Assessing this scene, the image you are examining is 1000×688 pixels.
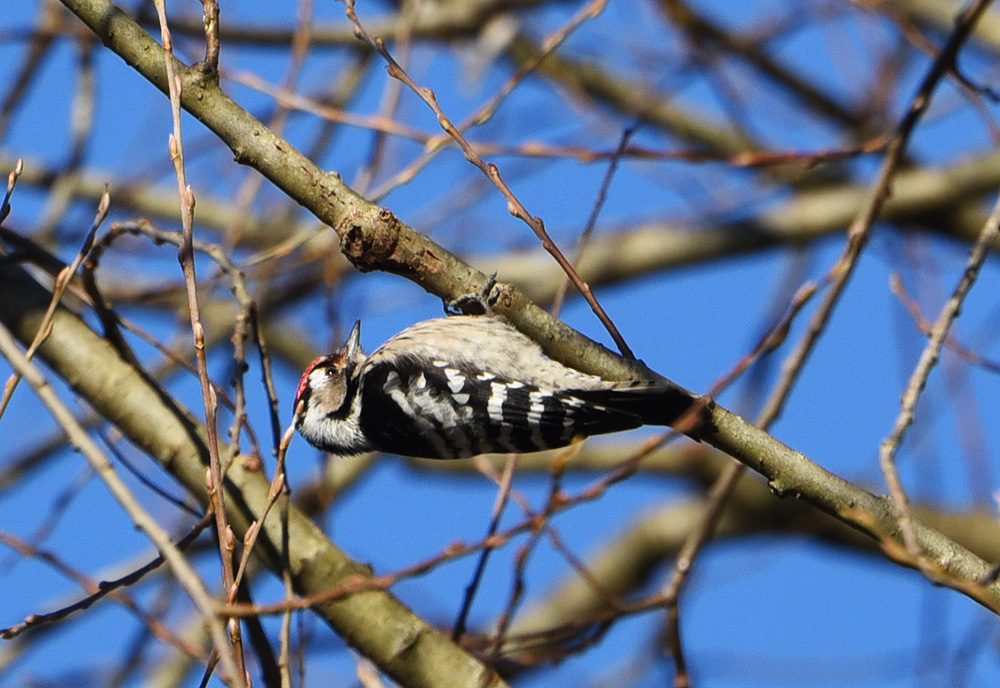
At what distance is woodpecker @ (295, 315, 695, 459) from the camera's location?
3.60 meters

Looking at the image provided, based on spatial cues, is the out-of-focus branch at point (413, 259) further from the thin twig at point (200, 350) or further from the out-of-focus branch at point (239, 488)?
the out-of-focus branch at point (239, 488)

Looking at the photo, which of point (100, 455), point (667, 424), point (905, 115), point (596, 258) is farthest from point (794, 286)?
point (100, 455)

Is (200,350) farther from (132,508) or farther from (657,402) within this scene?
(657,402)

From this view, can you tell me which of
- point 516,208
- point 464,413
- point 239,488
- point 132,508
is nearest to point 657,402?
point 516,208

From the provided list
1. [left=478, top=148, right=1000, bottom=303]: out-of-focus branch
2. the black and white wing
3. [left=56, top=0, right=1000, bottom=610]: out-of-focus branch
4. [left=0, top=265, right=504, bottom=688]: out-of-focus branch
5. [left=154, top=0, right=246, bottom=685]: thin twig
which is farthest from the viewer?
[left=478, top=148, right=1000, bottom=303]: out-of-focus branch

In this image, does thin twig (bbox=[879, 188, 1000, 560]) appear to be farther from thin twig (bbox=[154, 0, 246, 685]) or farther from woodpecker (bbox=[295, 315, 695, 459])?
thin twig (bbox=[154, 0, 246, 685])

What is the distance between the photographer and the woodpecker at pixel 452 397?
11.8ft

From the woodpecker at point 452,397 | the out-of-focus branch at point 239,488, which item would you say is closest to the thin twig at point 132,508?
the out-of-focus branch at point 239,488

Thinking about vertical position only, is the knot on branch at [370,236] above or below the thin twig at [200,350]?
above

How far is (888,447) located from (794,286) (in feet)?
15.0

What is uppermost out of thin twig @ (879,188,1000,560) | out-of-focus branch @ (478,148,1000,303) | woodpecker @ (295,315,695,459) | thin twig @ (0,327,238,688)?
out-of-focus branch @ (478,148,1000,303)

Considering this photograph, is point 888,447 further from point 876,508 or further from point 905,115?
point 905,115

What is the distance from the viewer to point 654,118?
802cm

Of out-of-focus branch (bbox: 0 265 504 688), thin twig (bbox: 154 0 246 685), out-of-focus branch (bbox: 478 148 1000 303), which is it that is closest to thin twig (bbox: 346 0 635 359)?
thin twig (bbox: 154 0 246 685)
